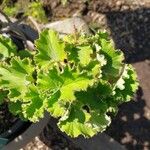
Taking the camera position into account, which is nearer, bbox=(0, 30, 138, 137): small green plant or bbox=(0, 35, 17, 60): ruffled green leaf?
bbox=(0, 30, 138, 137): small green plant

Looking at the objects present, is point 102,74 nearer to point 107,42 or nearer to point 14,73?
point 107,42

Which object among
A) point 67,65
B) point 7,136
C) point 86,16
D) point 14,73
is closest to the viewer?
point 67,65

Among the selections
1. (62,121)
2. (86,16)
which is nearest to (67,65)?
(62,121)

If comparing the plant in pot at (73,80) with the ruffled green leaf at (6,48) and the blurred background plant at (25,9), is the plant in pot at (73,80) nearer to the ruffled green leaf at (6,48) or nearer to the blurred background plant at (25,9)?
the ruffled green leaf at (6,48)

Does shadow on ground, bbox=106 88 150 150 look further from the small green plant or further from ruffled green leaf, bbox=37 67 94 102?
ruffled green leaf, bbox=37 67 94 102

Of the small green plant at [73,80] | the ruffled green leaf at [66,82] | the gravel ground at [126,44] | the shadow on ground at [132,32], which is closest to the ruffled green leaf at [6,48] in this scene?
the small green plant at [73,80]

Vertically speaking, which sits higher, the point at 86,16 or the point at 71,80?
the point at 71,80

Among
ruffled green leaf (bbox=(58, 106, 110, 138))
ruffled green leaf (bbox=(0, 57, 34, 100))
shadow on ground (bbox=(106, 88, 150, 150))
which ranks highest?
ruffled green leaf (bbox=(0, 57, 34, 100))

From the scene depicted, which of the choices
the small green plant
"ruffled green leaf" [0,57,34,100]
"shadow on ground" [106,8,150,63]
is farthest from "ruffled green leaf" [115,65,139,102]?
"shadow on ground" [106,8,150,63]
